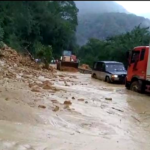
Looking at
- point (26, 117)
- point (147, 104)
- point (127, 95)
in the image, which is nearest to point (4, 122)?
point (26, 117)

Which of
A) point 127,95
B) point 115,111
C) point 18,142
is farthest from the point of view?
point 127,95

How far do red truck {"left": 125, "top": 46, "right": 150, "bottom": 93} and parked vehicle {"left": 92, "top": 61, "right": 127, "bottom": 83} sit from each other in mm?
3774

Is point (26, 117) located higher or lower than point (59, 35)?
lower

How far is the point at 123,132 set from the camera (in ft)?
23.7

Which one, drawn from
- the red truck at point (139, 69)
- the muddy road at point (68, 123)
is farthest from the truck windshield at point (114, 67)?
the muddy road at point (68, 123)

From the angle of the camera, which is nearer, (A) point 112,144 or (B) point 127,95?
(A) point 112,144

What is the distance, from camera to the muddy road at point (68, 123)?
580 centimetres

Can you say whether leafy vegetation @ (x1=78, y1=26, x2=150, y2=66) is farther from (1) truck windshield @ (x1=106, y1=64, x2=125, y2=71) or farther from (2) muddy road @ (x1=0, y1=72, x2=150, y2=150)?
(2) muddy road @ (x1=0, y1=72, x2=150, y2=150)

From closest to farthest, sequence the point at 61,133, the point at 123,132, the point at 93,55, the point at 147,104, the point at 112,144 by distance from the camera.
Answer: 1. the point at 112,144
2. the point at 61,133
3. the point at 123,132
4. the point at 147,104
5. the point at 93,55

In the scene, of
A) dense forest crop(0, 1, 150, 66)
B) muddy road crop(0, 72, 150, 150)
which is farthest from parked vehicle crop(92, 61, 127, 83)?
muddy road crop(0, 72, 150, 150)

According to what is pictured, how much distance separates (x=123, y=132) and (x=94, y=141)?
1.32 metres

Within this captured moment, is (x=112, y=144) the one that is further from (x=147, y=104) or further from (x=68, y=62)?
(x=68, y=62)

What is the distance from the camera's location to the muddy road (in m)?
5.80

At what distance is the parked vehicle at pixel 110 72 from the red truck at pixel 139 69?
3.77 m
